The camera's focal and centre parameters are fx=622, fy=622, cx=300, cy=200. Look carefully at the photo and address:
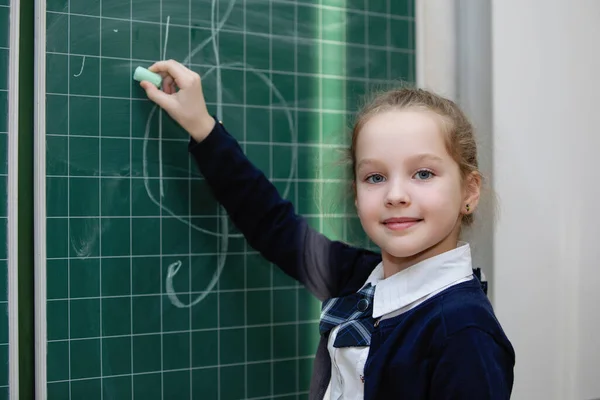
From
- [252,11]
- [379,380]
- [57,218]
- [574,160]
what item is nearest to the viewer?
[379,380]

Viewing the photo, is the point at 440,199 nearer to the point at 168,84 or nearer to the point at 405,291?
the point at 405,291

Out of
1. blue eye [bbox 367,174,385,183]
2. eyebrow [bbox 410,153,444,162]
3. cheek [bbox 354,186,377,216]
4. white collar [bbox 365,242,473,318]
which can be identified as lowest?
white collar [bbox 365,242,473,318]

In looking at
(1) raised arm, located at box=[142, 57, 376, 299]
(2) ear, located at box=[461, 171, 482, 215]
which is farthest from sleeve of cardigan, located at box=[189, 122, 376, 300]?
(2) ear, located at box=[461, 171, 482, 215]

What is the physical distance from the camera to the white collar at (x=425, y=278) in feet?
2.66

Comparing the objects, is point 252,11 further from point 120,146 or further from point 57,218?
point 57,218

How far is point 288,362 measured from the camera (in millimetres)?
1027

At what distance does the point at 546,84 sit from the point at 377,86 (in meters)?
0.29

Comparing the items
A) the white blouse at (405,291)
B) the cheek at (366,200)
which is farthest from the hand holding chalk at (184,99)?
the white blouse at (405,291)

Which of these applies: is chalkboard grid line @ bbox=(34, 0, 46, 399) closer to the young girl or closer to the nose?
the young girl

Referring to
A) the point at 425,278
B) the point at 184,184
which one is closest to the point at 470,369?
the point at 425,278

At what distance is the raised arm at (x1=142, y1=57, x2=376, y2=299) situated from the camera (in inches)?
36.3

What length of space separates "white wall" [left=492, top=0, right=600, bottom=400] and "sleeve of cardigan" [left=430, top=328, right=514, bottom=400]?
322 millimetres

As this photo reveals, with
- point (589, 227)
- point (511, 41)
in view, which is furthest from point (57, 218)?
point (589, 227)

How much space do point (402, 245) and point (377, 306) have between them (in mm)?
94
